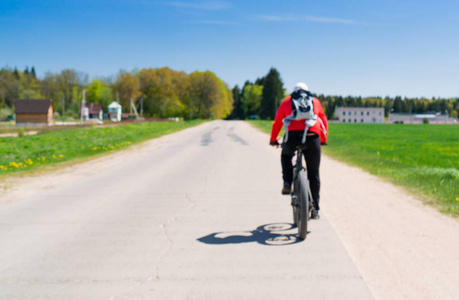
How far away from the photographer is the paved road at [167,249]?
355 centimetres

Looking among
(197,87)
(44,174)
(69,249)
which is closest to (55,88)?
(197,87)

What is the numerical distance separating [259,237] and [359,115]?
177693mm

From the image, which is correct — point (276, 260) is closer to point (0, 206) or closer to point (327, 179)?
point (0, 206)

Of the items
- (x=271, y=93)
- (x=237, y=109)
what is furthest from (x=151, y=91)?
(x=237, y=109)

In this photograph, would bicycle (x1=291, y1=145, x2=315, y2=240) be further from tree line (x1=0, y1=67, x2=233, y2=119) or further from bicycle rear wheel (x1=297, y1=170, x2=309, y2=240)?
tree line (x1=0, y1=67, x2=233, y2=119)

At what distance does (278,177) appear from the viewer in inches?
417

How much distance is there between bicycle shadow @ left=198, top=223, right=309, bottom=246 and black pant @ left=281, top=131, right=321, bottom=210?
621 mm

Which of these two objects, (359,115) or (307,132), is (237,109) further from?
(307,132)

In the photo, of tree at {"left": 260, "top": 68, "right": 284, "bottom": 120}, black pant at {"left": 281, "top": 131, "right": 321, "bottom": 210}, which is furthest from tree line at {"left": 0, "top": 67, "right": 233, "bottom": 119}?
black pant at {"left": 281, "top": 131, "right": 321, "bottom": 210}

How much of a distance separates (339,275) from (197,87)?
104 metres

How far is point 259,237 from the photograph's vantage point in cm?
514

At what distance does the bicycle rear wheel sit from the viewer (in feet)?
16.0

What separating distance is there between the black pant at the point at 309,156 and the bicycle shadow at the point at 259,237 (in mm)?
621

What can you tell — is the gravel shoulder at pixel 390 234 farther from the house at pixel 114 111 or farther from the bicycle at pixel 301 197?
the house at pixel 114 111
